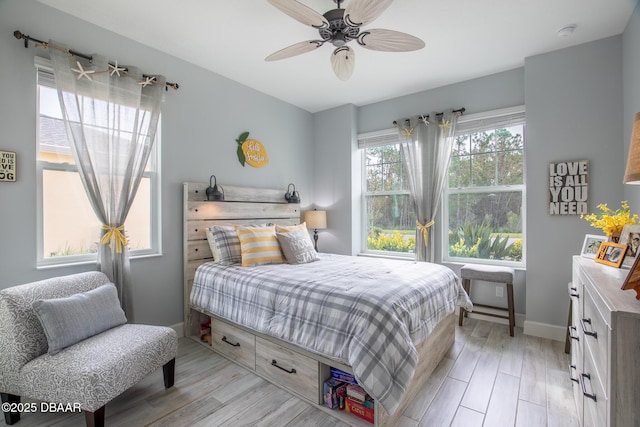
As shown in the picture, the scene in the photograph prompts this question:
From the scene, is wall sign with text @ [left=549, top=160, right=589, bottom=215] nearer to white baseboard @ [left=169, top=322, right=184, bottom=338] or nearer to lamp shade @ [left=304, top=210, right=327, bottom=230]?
lamp shade @ [left=304, top=210, right=327, bottom=230]

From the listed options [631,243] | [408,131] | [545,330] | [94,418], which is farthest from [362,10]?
[545,330]

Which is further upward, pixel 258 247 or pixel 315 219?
pixel 315 219

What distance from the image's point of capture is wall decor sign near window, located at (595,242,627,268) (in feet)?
5.13

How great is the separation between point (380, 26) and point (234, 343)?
117 inches

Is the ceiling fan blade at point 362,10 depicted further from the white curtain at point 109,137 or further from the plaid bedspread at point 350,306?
the white curtain at point 109,137

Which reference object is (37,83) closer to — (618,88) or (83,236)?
(83,236)

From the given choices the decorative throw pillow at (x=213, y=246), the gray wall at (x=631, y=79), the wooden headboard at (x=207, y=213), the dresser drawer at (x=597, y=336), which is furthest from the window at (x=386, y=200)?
the dresser drawer at (x=597, y=336)

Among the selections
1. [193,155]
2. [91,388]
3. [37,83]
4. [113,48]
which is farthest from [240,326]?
[113,48]

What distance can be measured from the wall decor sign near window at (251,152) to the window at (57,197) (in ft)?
5.35

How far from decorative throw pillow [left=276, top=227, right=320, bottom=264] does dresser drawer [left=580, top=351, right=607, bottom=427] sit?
214 centimetres

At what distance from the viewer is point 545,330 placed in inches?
116

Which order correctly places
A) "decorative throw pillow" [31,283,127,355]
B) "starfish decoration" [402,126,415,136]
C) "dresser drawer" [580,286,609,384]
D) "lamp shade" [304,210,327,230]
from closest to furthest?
"dresser drawer" [580,286,609,384]
"decorative throw pillow" [31,283,127,355]
"starfish decoration" [402,126,415,136]
"lamp shade" [304,210,327,230]

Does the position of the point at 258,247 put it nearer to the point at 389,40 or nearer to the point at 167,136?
the point at 167,136

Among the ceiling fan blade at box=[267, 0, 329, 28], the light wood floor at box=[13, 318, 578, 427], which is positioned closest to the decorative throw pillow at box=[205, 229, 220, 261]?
the light wood floor at box=[13, 318, 578, 427]
